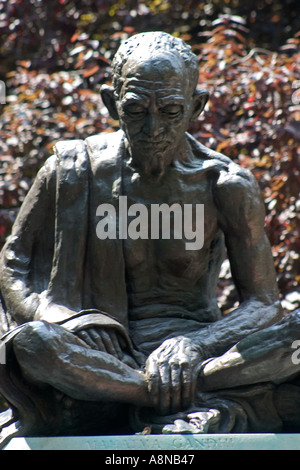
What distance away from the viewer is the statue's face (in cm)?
636

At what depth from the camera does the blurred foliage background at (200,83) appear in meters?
9.38

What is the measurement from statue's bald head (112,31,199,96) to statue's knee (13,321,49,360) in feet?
4.54

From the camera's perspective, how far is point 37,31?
11.3 metres

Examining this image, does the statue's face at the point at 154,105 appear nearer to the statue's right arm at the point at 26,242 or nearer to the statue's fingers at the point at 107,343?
the statue's right arm at the point at 26,242

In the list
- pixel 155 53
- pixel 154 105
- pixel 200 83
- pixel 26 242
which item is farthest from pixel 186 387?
pixel 200 83

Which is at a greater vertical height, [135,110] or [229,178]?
[135,110]

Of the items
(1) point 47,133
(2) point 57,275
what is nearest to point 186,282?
(2) point 57,275

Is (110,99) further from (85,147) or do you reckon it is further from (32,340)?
(32,340)

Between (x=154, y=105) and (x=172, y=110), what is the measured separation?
0.10m

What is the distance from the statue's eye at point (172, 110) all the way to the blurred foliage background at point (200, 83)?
292 cm

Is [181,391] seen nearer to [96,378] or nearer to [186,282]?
[96,378]

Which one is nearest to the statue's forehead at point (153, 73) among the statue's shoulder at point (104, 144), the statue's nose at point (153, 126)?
the statue's nose at point (153, 126)

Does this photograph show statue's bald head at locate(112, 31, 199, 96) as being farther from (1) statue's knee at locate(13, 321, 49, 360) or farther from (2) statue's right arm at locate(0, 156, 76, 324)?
(1) statue's knee at locate(13, 321, 49, 360)

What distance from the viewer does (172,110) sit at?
252 inches
